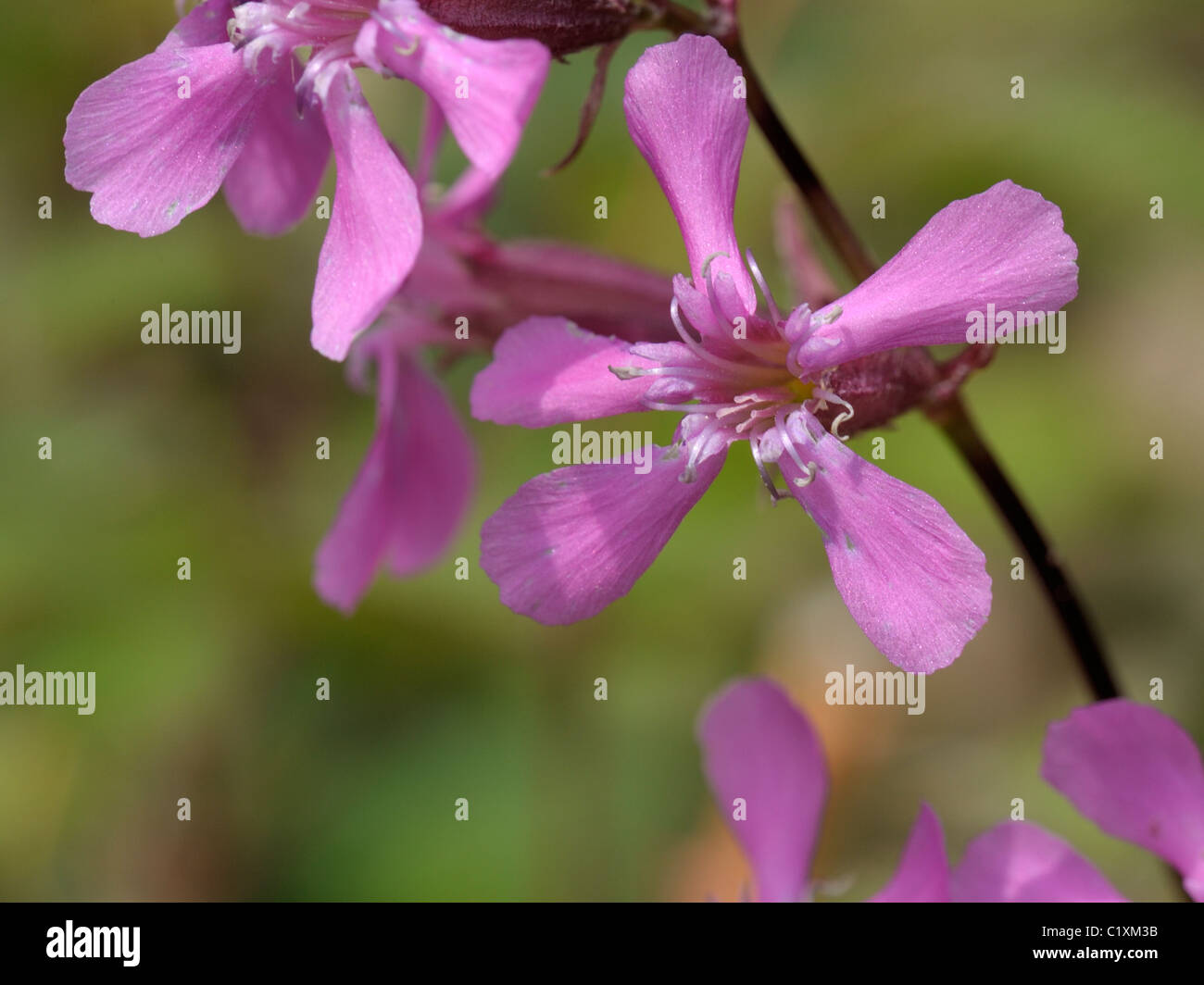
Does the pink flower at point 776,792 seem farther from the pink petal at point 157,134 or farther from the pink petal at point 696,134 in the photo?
the pink petal at point 157,134

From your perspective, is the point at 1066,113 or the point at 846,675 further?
the point at 846,675

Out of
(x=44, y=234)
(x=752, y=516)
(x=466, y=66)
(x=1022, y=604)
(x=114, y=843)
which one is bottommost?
(x=114, y=843)

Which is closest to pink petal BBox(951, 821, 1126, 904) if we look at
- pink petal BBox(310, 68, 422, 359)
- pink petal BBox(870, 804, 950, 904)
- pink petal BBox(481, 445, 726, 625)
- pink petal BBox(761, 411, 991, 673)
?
pink petal BBox(870, 804, 950, 904)

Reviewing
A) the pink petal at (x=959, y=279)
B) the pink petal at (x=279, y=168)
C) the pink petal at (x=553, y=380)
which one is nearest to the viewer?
the pink petal at (x=959, y=279)

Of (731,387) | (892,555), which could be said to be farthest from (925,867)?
(731,387)

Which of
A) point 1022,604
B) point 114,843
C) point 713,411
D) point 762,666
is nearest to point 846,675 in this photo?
point 762,666

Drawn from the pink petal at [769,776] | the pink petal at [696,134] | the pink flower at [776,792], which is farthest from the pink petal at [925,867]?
the pink petal at [696,134]
